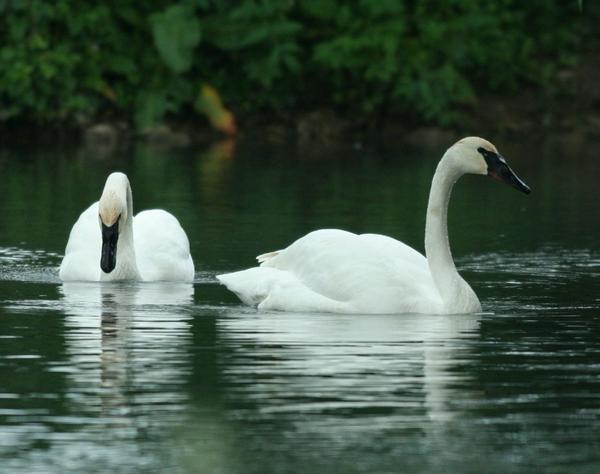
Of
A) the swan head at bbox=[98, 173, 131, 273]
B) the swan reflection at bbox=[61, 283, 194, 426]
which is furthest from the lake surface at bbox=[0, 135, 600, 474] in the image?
the swan head at bbox=[98, 173, 131, 273]

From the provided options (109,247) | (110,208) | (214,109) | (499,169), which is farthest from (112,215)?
(214,109)

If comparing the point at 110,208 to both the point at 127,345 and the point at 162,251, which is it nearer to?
the point at 162,251

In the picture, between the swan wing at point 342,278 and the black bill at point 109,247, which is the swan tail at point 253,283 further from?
the black bill at point 109,247

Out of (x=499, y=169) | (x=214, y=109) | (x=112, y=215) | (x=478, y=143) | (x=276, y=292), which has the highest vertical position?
Result: (x=214, y=109)

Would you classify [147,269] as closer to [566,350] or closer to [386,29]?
[566,350]

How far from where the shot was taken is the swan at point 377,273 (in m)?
11.1

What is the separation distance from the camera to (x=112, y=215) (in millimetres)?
12773

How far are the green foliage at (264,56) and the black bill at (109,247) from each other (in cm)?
1638

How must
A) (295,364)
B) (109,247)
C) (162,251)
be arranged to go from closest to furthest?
(295,364) → (109,247) → (162,251)

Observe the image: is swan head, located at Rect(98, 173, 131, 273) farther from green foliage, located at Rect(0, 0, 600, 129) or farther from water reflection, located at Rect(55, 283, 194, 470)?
green foliage, located at Rect(0, 0, 600, 129)

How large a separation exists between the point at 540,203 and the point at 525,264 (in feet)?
16.2

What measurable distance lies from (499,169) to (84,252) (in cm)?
342

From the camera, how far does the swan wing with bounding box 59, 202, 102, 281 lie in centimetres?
1312

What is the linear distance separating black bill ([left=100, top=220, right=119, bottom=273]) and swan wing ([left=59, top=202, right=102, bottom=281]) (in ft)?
1.73
